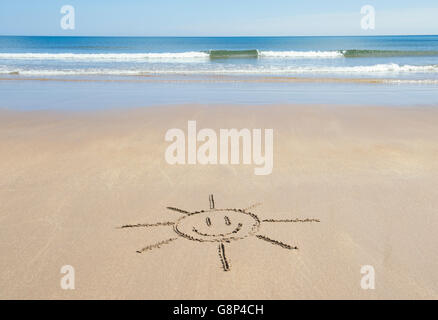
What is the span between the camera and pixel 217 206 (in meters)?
4.20

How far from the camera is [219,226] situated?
12.3 feet

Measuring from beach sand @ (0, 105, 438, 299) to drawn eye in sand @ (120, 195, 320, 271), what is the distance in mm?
64

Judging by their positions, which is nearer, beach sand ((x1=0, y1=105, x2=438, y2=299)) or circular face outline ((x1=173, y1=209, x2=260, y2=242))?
beach sand ((x1=0, y1=105, x2=438, y2=299))

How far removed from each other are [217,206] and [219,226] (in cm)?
46

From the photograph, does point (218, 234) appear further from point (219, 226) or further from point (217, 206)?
point (217, 206)

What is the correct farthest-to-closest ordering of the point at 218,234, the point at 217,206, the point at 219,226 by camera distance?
1. the point at 217,206
2. the point at 219,226
3. the point at 218,234

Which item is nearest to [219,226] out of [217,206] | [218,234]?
[218,234]

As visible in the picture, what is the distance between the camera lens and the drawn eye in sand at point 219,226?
348 cm

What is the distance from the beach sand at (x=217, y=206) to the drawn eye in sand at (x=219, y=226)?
6 cm

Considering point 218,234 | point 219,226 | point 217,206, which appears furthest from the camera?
point 217,206

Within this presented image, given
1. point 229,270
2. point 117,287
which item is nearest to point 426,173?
point 229,270

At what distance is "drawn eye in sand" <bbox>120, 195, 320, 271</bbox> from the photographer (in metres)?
3.48

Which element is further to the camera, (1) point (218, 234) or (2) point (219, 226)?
(2) point (219, 226)
